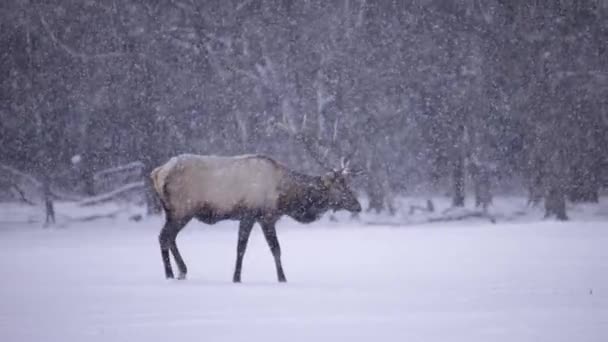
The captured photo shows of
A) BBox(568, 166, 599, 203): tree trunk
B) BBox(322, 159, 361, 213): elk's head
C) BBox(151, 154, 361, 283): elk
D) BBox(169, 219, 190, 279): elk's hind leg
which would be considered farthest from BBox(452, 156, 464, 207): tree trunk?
BBox(169, 219, 190, 279): elk's hind leg

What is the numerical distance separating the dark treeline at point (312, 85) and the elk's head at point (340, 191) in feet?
36.3

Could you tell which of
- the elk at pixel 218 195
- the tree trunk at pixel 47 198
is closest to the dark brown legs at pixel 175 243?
the elk at pixel 218 195

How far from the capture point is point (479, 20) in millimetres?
25938

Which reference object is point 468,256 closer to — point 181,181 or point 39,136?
point 181,181

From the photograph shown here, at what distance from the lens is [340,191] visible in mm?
13922

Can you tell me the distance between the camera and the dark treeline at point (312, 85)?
987 inches

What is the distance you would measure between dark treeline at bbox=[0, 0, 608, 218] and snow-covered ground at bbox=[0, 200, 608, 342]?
5.13m

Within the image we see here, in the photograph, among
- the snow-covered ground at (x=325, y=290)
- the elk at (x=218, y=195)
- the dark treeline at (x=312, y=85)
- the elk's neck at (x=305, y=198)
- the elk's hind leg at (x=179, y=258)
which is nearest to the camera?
the snow-covered ground at (x=325, y=290)

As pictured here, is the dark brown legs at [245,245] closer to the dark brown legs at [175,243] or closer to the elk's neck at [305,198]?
the dark brown legs at [175,243]

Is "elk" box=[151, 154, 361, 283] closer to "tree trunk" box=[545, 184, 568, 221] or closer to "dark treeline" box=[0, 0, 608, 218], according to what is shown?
"dark treeline" box=[0, 0, 608, 218]

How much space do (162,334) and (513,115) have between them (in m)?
18.5

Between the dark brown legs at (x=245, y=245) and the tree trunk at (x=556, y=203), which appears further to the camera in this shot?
the tree trunk at (x=556, y=203)

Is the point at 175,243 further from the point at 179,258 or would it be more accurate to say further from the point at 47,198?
the point at 47,198

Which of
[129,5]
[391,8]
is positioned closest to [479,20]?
[391,8]
